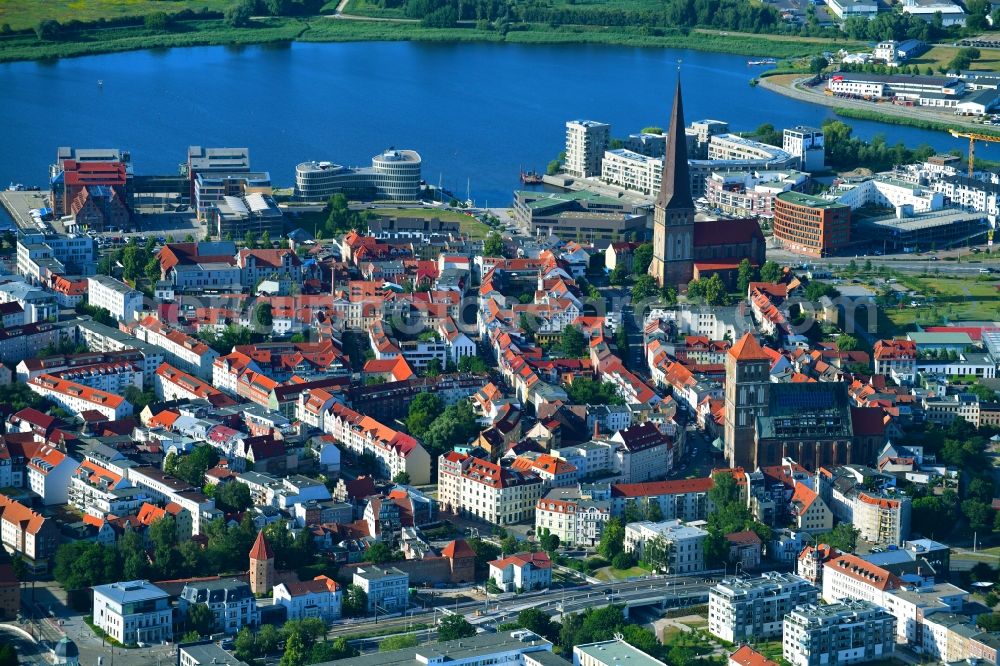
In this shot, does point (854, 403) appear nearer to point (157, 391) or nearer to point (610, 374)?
point (610, 374)

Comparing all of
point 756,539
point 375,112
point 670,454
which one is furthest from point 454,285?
point 375,112

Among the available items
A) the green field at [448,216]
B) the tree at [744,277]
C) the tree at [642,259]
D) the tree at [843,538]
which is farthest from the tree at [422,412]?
the green field at [448,216]

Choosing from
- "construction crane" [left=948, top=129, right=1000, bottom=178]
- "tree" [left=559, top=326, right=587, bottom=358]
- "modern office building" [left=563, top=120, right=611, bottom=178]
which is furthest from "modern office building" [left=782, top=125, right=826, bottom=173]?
"tree" [left=559, top=326, right=587, bottom=358]

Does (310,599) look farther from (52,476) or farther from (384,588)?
(52,476)

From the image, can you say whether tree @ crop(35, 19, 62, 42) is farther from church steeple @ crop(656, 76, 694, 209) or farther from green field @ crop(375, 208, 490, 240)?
church steeple @ crop(656, 76, 694, 209)

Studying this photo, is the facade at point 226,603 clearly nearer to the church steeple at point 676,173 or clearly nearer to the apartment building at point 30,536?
the apartment building at point 30,536
